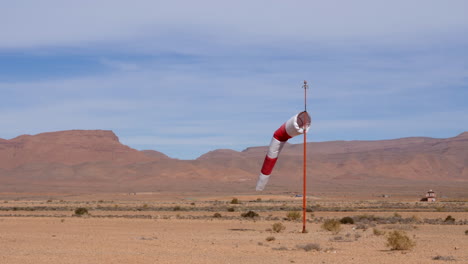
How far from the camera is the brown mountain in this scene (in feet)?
460

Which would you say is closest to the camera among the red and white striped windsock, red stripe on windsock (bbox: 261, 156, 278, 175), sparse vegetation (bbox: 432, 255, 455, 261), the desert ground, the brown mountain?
sparse vegetation (bbox: 432, 255, 455, 261)

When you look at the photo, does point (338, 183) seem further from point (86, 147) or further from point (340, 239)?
point (340, 239)

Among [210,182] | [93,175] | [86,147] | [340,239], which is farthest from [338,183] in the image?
[340,239]

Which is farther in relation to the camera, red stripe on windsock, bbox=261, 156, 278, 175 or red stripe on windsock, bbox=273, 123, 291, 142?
red stripe on windsock, bbox=261, 156, 278, 175

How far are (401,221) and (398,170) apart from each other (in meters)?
145

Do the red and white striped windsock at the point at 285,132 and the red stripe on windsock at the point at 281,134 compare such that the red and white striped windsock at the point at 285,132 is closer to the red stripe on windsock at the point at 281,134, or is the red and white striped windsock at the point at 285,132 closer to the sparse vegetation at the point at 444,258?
the red stripe on windsock at the point at 281,134

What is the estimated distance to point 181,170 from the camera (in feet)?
529

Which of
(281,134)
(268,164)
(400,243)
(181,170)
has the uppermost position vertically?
(181,170)

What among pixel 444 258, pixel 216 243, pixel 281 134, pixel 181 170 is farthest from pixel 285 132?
pixel 181 170

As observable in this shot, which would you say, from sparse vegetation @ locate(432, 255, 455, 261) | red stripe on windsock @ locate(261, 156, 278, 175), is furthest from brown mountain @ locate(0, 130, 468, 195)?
sparse vegetation @ locate(432, 255, 455, 261)

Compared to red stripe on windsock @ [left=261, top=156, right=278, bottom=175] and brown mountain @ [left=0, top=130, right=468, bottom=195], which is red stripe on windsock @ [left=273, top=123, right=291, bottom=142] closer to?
red stripe on windsock @ [left=261, top=156, right=278, bottom=175]

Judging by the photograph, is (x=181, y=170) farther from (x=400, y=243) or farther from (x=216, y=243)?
(x=400, y=243)

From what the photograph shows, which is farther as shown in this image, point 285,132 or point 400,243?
point 285,132

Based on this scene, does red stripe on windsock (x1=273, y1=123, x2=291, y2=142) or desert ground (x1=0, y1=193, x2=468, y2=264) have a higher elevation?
red stripe on windsock (x1=273, y1=123, x2=291, y2=142)
